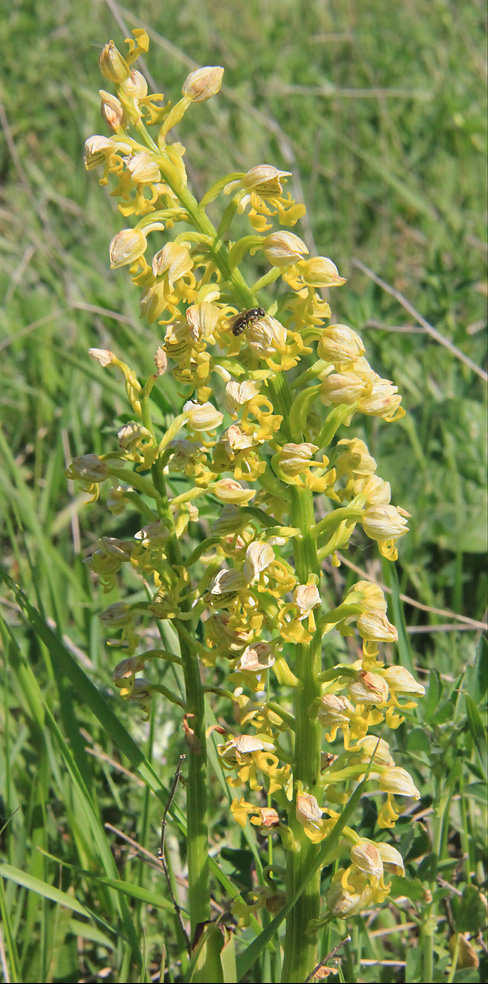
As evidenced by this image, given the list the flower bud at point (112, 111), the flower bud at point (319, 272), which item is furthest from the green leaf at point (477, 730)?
the flower bud at point (112, 111)

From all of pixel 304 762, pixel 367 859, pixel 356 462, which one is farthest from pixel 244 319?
pixel 367 859

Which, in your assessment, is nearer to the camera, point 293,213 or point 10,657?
point 293,213

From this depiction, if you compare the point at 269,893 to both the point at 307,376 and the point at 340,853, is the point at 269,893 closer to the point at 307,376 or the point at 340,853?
the point at 340,853

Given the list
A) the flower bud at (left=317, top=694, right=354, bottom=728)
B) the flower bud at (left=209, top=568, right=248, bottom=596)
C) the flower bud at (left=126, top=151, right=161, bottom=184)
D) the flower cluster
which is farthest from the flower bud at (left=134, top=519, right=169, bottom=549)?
the flower bud at (left=126, top=151, right=161, bottom=184)

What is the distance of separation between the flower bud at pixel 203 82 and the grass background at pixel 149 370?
466 mm

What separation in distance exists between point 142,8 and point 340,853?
21.1 ft

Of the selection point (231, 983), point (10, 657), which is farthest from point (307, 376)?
point (10, 657)

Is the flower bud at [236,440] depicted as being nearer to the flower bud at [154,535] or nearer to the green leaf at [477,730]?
the flower bud at [154,535]

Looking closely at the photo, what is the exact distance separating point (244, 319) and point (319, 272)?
5.4 inches

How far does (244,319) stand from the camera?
128 centimetres

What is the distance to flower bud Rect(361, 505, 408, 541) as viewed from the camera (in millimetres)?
1359

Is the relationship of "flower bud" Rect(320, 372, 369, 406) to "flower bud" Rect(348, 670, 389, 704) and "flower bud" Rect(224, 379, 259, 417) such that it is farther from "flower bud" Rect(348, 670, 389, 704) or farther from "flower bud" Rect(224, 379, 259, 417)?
"flower bud" Rect(348, 670, 389, 704)

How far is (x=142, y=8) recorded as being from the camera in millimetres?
6441

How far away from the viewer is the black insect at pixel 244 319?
126cm
